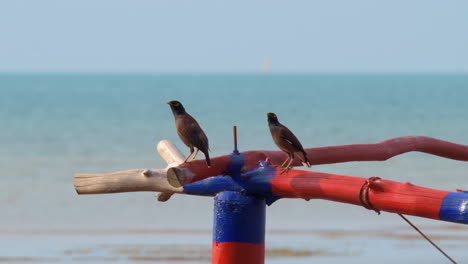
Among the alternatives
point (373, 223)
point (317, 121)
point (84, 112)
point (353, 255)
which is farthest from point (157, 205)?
point (84, 112)

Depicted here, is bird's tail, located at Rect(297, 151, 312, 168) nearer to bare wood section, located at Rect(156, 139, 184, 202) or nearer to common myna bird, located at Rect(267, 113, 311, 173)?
common myna bird, located at Rect(267, 113, 311, 173)

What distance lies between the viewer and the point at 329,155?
15.9 ft

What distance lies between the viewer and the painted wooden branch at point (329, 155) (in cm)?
418

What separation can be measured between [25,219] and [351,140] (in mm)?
24056

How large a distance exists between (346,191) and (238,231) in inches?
→ 23.9

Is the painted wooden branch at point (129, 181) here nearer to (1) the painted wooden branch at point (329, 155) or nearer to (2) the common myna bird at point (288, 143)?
(1) the painted wooden branch at point (329, 155)

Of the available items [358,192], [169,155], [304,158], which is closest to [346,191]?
[358,192]

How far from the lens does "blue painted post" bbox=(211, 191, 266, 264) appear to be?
423cm

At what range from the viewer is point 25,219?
1617 centimetres

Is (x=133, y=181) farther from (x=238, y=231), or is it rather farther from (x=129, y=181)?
(x=238, y=231)

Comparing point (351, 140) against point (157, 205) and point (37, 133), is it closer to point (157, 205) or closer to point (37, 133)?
point (37, 133)

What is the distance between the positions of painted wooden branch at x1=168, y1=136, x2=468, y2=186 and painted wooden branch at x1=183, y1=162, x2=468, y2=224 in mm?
73

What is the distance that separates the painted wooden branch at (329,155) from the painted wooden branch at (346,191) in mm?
73

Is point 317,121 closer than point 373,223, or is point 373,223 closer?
point 373,223
